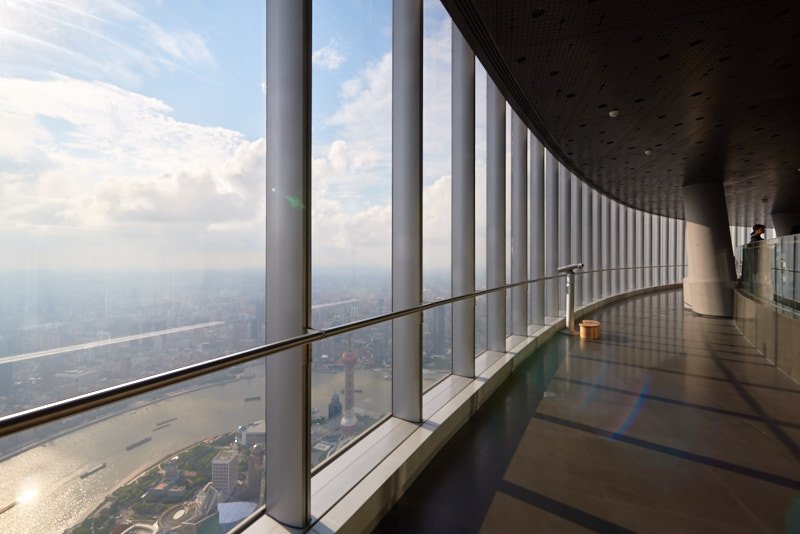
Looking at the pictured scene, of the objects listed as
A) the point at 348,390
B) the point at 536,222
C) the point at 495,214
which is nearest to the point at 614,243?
the point at 536,222

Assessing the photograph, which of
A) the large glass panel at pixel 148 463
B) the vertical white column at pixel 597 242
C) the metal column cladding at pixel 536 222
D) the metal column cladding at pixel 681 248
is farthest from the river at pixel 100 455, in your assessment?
the metal column cladding at pixel 681 248

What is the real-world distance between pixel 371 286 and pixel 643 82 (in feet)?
11.2

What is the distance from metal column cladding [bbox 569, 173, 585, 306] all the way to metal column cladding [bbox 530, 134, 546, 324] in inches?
131

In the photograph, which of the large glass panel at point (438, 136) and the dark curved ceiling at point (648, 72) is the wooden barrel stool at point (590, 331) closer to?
the dark curved ceiling at point (648, 72)

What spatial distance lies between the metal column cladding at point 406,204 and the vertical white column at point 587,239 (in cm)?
943

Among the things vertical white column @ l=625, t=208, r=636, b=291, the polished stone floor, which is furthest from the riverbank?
vertical white column @ l=625, t=208, r=636, b=291

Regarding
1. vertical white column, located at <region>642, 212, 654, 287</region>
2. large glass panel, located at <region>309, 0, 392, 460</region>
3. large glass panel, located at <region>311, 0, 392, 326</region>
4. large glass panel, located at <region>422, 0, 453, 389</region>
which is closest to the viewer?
large glass panel, located at <region>309, 0, 392, 460</region>

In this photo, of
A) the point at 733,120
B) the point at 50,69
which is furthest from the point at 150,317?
the point at 733,120

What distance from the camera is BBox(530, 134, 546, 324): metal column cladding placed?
7234mm

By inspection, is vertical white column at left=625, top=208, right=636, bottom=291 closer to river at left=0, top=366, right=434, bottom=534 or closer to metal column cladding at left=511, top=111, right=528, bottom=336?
metal column cladding at left=511, top=111, right=528, bottom=336

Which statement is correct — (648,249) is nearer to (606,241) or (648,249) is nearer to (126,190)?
(606,241)

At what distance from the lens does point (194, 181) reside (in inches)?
62.6

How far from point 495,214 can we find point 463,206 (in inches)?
50.5

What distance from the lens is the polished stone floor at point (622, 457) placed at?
2047mm
